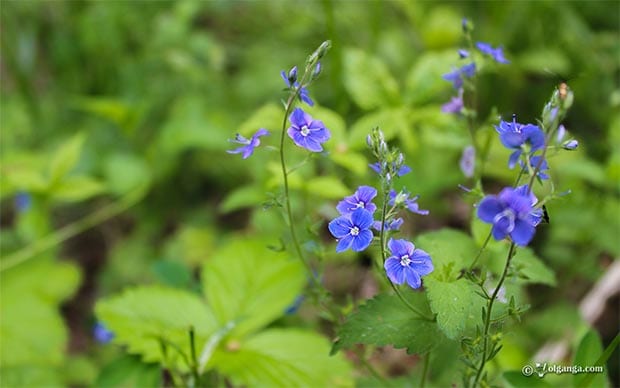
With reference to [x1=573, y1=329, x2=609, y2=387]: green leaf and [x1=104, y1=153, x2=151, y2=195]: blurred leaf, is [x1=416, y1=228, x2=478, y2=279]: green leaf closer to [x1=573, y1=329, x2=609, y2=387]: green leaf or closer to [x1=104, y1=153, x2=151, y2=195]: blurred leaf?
[x1=573, y1=329, x2=609, y2=387]: green leaf

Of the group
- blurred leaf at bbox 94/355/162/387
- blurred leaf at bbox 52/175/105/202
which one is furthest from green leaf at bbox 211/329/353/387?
blurred leaf at bbox 52/175/105/202

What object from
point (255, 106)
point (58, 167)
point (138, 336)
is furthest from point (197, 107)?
point (138, 336)

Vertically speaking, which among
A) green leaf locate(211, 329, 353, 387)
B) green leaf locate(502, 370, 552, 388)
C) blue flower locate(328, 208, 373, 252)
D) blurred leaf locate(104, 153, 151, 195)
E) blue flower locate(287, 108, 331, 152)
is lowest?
blurred leaf locate(104, 153, 151, 195)

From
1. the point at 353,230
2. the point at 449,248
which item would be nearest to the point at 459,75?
the point at 449,248

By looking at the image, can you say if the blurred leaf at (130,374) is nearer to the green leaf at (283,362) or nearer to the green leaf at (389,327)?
the green leaf at (283,362)

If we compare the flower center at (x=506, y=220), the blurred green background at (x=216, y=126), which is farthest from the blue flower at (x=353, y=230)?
the blurred green background at (x=216, y=126)

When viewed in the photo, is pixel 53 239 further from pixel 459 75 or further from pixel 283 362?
pixel 459 75

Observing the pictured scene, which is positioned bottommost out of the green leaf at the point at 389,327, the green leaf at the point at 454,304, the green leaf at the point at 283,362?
the green leaf at the point at 283,362
